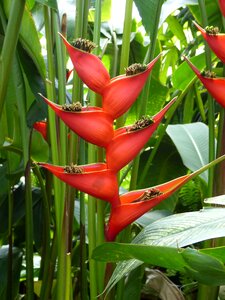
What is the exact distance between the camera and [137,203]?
0.43m

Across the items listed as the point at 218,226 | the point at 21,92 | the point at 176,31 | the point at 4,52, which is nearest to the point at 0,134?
the point at 21,92

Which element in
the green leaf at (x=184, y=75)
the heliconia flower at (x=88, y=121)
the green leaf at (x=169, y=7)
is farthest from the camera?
the green leaf at (x=184, y=75)

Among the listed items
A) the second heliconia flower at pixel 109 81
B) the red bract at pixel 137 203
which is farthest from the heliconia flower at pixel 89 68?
the red bract at pixel 137 203

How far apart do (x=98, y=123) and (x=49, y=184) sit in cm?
29

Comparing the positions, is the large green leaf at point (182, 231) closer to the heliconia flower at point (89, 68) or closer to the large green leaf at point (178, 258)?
the large green leaf at point (178, 258)

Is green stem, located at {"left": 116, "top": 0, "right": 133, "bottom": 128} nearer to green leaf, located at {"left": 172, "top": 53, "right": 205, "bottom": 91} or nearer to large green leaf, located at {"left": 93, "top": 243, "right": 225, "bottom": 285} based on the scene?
large green leaf, located at {"left": 93, "top": 243, "right": 225, "bottom": 285}

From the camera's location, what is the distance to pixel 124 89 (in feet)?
1.41

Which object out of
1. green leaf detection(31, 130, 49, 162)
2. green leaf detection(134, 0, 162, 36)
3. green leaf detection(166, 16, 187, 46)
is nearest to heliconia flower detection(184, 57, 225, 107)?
green leaf detection(134, 0, 162, 36)

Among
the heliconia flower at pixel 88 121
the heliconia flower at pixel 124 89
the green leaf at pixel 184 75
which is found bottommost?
the heliconia flower at pixel 88 121

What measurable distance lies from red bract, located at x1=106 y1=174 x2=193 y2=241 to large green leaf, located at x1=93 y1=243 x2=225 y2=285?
7 centimetres

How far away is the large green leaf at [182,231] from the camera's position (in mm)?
327

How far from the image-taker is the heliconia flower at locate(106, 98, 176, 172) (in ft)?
1.39

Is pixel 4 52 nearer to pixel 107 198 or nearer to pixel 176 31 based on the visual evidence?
pixel 107 198

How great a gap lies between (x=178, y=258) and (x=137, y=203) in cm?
11
